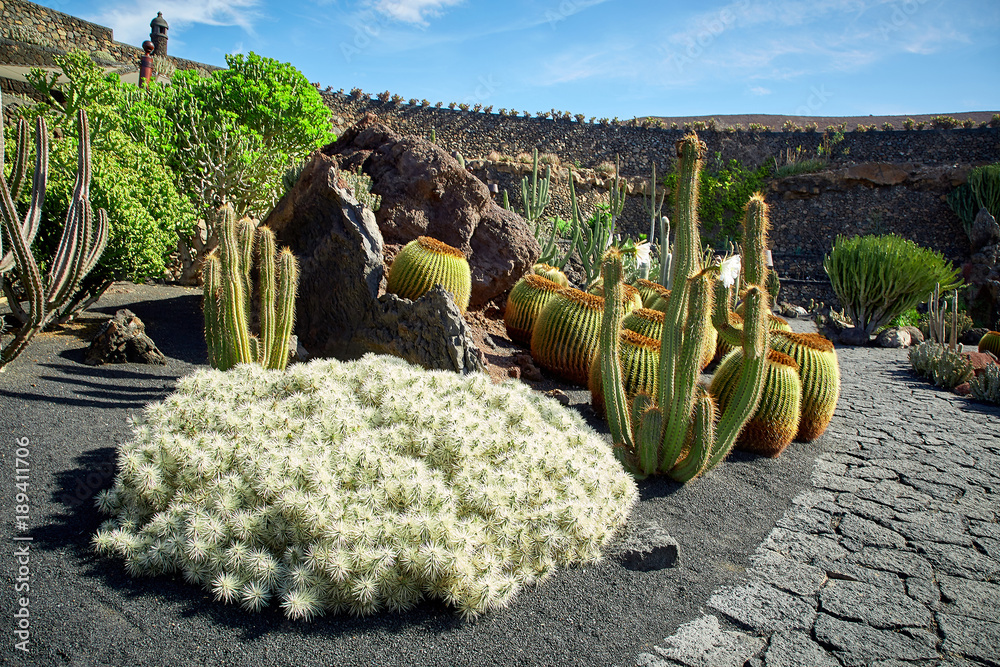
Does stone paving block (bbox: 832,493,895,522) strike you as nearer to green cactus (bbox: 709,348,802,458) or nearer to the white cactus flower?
green cactus (bbox: 709,348,802,458)

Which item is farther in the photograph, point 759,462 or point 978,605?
point 759,462

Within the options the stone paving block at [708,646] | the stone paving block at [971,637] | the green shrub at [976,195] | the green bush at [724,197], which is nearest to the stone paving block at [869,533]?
the stone paving block at [971,637]

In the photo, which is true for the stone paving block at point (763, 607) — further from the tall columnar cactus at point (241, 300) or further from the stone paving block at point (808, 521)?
the tall columnar cactus at point (241, 300)

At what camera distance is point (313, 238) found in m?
5.79

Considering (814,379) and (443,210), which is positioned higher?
(443,210)

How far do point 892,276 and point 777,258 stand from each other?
1235 centimetres

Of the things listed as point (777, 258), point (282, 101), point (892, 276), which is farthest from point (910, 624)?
point (777, 258)

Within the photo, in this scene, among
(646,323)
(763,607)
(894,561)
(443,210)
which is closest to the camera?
(763,607)

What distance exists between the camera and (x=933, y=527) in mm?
3410

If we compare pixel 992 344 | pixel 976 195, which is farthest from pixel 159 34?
pixel 976 195

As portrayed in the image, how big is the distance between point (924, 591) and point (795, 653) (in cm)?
97

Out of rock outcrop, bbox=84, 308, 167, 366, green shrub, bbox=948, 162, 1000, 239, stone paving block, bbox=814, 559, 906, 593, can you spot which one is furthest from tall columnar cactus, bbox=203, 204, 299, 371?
green shrub, bbox=948, 162, 1000, 239

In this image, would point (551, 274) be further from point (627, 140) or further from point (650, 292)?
point (627, 140)

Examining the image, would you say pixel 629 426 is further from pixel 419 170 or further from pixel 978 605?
pixel 419 170
